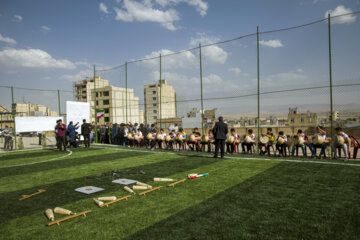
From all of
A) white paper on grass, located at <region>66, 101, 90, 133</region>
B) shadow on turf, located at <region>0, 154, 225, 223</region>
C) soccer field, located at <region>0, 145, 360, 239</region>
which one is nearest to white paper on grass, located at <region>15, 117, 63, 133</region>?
white paper on grass, located at <region>66, 101, 90, 133</region>

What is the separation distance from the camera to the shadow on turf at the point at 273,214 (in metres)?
3.56

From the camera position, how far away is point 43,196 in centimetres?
571

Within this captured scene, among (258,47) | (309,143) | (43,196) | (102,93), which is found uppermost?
(102,93)

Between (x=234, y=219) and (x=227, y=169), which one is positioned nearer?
(x=234, y=219)

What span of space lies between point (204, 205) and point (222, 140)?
235 inches

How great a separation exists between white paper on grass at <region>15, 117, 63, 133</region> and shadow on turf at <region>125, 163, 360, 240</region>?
52.4ft

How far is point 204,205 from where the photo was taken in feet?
15.7

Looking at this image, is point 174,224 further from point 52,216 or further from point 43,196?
point 43,196

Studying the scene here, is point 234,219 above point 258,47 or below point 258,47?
below

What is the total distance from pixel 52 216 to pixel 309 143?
9964 mm

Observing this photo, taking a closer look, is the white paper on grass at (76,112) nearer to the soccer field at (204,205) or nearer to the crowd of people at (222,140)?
the crowd of people at (222,140)

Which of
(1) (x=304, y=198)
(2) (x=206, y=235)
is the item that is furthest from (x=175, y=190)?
(1) (x=304, y=198)

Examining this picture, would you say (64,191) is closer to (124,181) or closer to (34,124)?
(124,181)

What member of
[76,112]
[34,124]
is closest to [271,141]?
[76,112]
